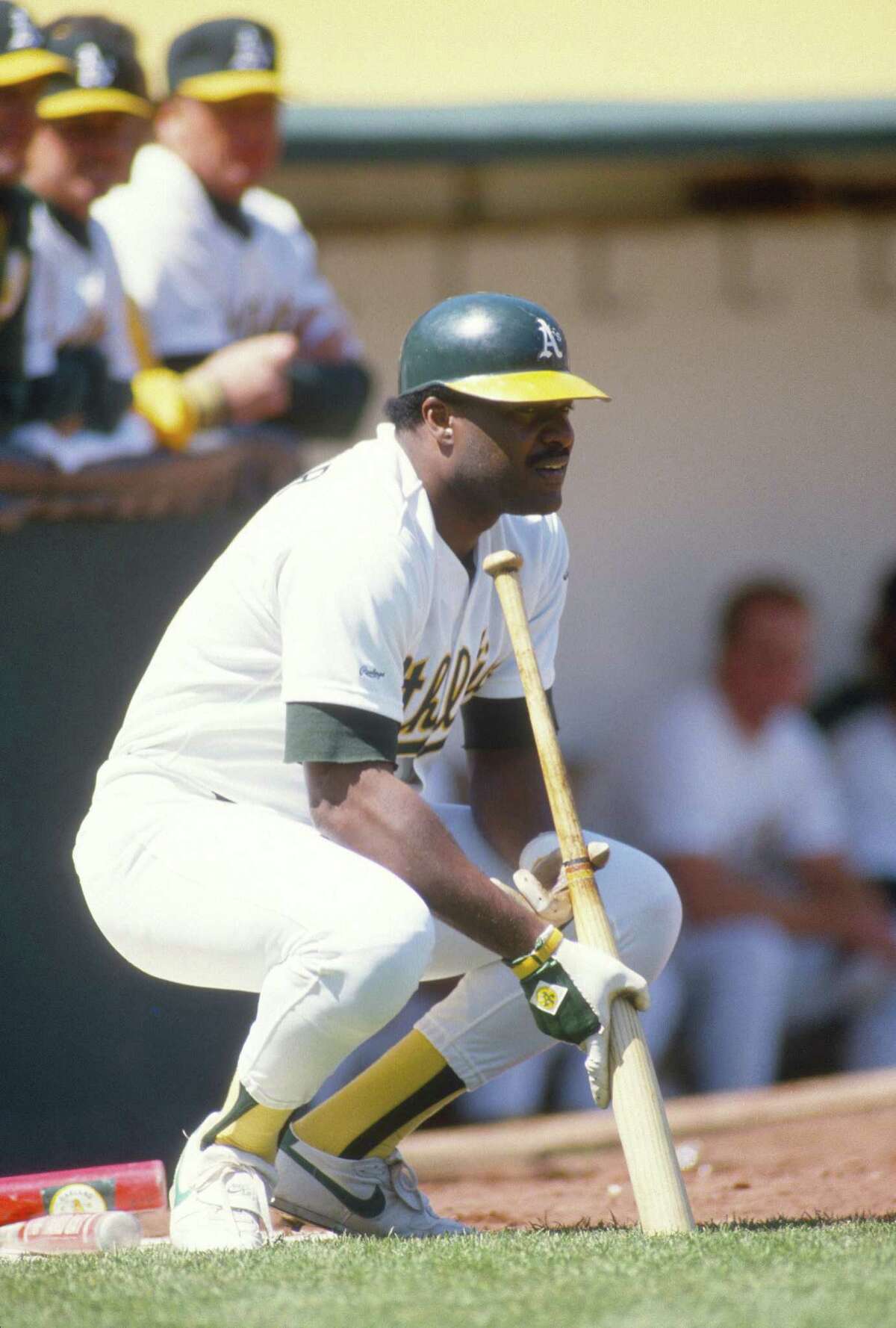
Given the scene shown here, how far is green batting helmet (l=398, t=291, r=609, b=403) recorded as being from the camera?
284 cm

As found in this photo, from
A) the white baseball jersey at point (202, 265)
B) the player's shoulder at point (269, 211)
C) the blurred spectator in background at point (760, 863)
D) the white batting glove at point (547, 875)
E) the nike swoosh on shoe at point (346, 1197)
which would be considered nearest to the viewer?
the white batting glove at point (547, 875)

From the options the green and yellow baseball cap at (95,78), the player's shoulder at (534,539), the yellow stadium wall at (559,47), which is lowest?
the player's shoulder at (534,539)

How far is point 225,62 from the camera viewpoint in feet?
14.4

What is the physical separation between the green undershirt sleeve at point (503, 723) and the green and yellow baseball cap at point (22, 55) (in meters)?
1.53

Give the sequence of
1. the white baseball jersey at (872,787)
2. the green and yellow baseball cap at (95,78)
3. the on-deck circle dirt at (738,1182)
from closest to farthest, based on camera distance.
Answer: the on-deck circle dirt at (738,1182)
the green and yellow baseball cap at (95,78)
the white baseball jersey at (872,787)

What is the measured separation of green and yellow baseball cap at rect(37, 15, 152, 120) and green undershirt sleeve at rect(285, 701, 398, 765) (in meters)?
1.78

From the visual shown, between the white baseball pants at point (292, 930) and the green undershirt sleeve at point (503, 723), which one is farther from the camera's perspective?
the green undershirt sleeve at point (503, 723)

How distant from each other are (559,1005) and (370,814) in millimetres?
361

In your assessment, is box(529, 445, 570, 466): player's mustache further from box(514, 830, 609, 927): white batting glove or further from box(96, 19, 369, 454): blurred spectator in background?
box(96, 19, 369, 454): blurred spectator in background

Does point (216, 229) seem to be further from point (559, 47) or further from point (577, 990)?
point (577, 990)

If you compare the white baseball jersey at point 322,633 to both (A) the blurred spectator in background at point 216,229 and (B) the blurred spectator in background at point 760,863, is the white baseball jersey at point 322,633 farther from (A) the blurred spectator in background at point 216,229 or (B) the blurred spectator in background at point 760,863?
(B) the blurred spectator in background at point 760,863

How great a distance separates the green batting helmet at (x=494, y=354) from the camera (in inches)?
112

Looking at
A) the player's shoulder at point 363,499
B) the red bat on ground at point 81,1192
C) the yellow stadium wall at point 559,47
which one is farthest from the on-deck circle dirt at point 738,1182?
the yellow stadium wall at point 559,47

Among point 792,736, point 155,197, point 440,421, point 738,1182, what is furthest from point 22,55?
point 792,736
